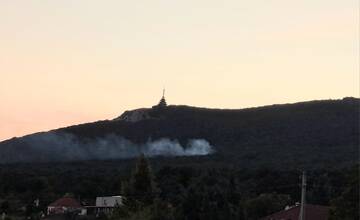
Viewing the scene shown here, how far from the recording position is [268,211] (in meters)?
74.0

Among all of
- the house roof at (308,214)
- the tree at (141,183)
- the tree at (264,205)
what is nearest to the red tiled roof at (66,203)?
the tree at (264,205)

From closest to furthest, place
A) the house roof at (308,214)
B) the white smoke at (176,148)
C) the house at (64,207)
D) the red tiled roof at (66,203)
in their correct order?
the house roof at (308,214)
the house at (64,207)
the red tiled roof at (66,203)
the white smoke at (176,148)

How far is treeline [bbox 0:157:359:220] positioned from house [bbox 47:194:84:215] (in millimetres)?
2460

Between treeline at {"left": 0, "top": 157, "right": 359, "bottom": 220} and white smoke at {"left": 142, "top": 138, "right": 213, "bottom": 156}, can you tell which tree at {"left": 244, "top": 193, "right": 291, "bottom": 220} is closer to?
treeline at {"left": 0, "top": 157, "right": 359, "bottom": 220}

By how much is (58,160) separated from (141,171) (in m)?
105

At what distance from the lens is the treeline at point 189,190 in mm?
52625

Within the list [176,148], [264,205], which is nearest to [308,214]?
[264,205]


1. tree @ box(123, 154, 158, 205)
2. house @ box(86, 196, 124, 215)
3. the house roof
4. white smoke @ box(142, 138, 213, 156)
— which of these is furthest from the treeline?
white smoke @ box(142, 138, 213, 156)

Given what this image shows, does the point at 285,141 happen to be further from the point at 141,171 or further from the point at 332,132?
the point at 141,171

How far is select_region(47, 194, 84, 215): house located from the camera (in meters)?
93.9

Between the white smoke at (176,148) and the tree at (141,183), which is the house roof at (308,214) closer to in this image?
the tree at (141,183)

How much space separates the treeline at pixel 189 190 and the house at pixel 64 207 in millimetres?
2460

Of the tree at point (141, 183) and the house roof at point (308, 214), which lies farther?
the house roof at point (308, 214)

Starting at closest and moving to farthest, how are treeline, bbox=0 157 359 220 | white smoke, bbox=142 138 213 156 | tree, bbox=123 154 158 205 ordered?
treeline, bbox=0 157 359 220
tree, bbox=123 154 158 205
white smoke, bbox=142 138 213 156
